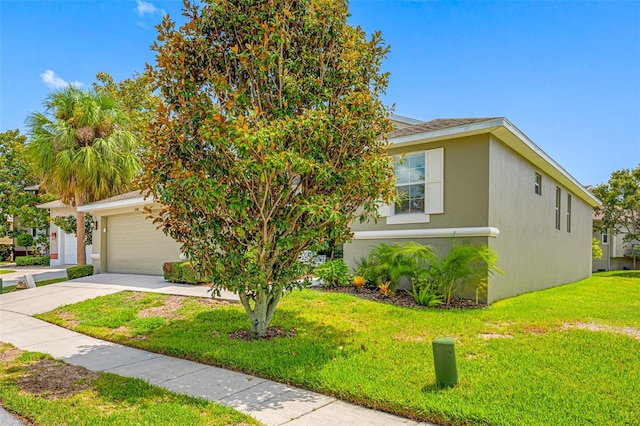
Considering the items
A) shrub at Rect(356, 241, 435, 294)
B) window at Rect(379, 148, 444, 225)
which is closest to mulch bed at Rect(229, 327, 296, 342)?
shrub at Rect(356, 241, 435, 294)

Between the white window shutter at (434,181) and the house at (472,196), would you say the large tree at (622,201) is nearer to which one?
the house at (472,196)

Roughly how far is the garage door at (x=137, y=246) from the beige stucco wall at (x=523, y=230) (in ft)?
32.7

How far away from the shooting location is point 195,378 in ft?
16.3

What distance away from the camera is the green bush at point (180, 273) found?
1219cm

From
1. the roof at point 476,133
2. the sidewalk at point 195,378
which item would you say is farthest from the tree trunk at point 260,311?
the roof at point 476,133

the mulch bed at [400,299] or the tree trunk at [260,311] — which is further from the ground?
the tree trunk at [260,311]

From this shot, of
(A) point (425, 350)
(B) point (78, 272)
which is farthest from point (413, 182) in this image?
(B) point (78, 272)

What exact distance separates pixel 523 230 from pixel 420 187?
345cm

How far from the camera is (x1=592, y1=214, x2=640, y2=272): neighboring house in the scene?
101 ft

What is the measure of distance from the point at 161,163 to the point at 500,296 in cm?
823

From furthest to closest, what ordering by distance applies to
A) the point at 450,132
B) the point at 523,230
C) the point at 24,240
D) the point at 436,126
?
1. the point at 24,240
2. the point at 523,230
3. the point at 436,126
4. the point at 450,132

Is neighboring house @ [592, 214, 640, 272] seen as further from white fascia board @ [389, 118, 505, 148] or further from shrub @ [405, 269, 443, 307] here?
shrub @ [405, 269, 443, 307]

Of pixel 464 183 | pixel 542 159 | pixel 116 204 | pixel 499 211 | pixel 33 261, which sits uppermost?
pixel 542 159

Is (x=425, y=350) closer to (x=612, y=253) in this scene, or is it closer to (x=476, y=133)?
(x=476, y=133)
